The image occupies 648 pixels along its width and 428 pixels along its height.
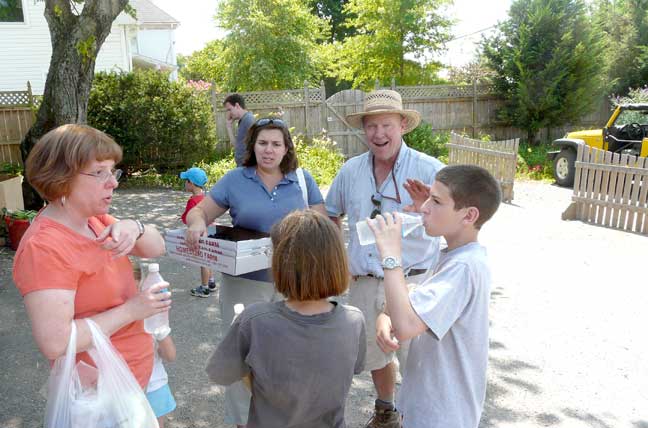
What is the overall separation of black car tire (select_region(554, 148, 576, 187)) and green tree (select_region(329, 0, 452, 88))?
10124mm

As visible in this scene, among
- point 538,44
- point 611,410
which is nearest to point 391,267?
point 611,410

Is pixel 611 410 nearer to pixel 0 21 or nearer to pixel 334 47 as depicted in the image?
pixel 0 21

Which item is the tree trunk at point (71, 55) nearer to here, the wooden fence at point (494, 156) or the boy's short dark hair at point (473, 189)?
the boy's short dark hair at point (473, 189)

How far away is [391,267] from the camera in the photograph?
5.95 feet

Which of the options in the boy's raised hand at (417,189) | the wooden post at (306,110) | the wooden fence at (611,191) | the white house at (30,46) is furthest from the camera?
the white house at (30,46)

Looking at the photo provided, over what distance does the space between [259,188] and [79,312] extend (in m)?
1.41

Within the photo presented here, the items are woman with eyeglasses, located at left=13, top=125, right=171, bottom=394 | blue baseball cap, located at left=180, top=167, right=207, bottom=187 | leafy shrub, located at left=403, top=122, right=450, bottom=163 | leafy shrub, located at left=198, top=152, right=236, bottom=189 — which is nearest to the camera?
woman with eyeglasses, located at left=13, top=125, right=171, bottom=394


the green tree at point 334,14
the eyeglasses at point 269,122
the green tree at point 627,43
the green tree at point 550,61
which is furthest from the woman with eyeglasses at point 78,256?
the green tree at point 334,14

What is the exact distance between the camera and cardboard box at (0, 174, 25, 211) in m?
7.10

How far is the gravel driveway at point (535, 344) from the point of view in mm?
3344

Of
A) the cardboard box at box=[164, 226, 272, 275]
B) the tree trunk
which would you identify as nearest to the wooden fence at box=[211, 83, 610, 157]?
the tree trunk

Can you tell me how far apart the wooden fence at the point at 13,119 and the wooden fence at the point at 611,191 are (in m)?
12.6

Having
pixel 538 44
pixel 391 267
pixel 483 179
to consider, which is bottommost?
pixel 391 267

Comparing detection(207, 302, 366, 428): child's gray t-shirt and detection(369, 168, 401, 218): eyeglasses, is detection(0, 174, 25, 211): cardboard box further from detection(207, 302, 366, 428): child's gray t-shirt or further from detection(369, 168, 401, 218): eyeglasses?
detection(207, 302, 366, 428): child's gray t-shirt
